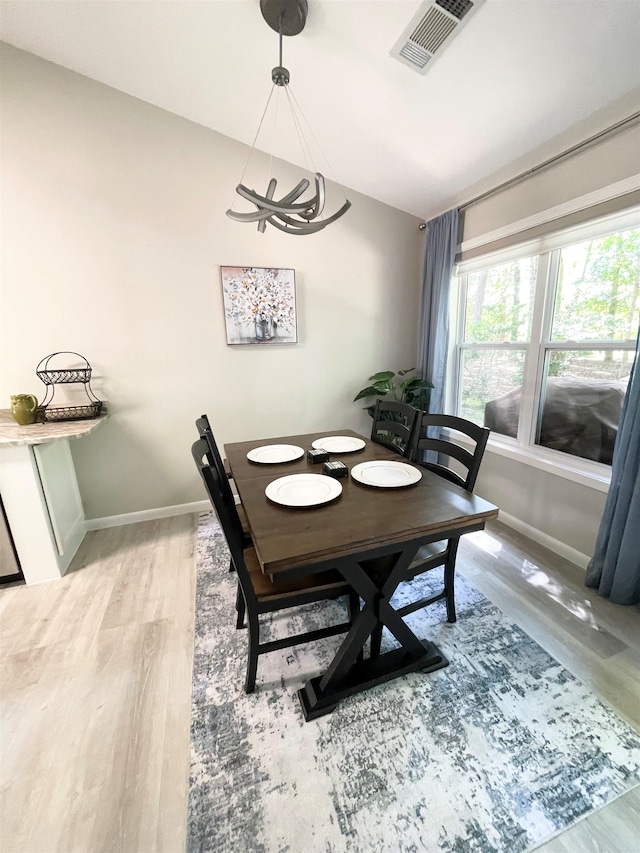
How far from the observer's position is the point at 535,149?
1.96 m

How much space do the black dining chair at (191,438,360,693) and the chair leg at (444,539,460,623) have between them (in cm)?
54

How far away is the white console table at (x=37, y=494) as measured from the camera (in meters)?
1.86

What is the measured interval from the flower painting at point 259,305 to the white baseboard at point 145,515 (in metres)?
1.43

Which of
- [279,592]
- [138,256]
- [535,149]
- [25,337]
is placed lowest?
[279,592]

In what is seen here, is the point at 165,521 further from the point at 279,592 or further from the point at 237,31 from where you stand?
the point at 237,31

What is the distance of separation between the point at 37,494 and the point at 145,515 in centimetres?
91

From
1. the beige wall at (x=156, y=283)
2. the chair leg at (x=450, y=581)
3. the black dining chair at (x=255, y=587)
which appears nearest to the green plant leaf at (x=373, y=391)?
the beige wall at (x=156, y=283)

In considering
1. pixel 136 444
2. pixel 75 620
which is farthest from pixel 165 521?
pixel 75 620

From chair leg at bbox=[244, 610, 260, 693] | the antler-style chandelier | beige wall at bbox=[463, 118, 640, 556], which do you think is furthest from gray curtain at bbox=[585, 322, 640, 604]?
chair leg at bbox=[244, 610, 260, 693]

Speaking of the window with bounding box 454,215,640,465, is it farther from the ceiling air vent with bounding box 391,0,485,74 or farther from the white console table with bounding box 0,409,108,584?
the white console table with bounding box 0,409,108,584

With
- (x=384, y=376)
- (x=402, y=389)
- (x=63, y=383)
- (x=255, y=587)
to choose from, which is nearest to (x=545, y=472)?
(x=402, y=389)

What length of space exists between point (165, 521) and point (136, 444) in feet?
2.19

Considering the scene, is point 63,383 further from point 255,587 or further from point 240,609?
point 255,587

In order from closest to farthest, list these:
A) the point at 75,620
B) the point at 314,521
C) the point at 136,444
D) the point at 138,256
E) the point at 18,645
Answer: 1. the point at 314,521
2. the point at 18,645
3. the point at 75,620
4. the point at 138,256
5. the point at 136,444
